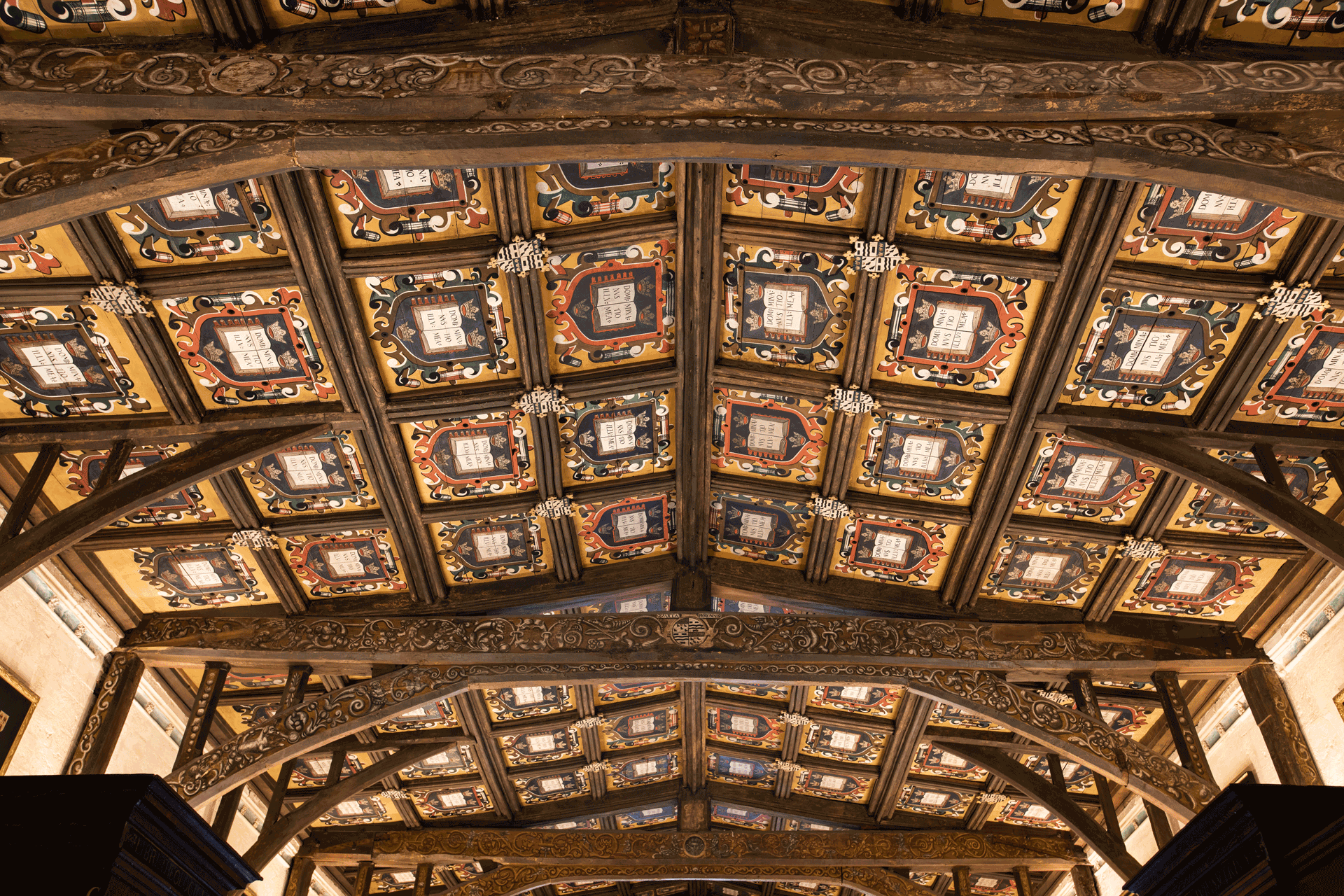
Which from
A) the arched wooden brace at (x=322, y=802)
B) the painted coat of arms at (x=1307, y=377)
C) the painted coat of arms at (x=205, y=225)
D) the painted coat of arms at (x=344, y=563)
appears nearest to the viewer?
the painted coat of arms at (x=205, y=225)

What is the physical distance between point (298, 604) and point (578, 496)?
2.69m

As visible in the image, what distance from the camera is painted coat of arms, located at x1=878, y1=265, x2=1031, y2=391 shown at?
6.20 metres

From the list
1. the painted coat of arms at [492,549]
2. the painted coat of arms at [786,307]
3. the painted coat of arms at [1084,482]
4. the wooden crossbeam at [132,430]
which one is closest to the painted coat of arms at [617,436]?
the painted coat of arms at [492,549]

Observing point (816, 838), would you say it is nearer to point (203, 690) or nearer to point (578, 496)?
point (578, 496)

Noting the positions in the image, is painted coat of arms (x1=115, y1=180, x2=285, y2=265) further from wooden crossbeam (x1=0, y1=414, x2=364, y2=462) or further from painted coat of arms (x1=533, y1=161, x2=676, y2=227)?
painted coat of arms (x1=533, y1=161, x2=676, y2=227)

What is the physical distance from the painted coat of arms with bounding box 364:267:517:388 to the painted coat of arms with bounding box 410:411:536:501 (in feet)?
1.48

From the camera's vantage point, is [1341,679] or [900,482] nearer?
[1341,679]

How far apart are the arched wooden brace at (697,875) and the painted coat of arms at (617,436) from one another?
20.1 ft

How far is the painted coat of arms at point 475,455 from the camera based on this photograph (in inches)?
286

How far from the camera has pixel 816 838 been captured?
11.9 meters

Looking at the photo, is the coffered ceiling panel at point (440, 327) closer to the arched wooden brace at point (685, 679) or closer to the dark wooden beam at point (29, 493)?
the dark wooden beam at point (29, 493)

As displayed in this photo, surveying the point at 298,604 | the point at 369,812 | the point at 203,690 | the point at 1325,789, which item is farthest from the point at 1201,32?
the point at 369,812

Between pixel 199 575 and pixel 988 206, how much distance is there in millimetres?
6817

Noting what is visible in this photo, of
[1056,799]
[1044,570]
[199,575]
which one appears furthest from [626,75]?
[1056,799]
